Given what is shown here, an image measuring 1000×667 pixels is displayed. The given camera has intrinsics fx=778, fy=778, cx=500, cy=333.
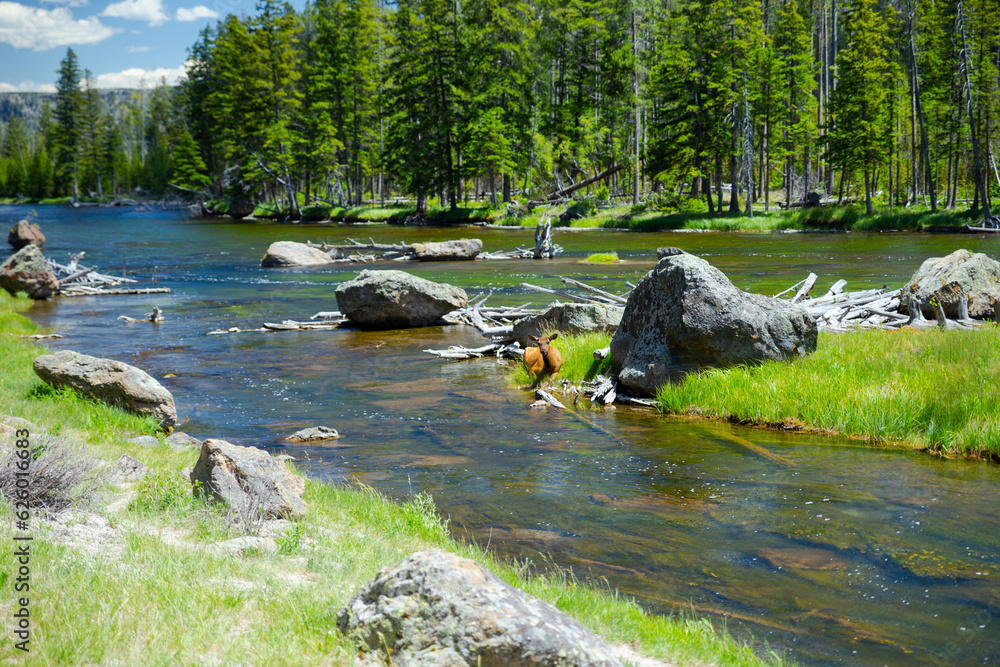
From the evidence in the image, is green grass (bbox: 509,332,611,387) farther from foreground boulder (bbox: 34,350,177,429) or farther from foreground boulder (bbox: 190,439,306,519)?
foreground boulder (bbox: 190,439,306,519)

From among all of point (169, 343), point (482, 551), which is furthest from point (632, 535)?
point (169, 343)

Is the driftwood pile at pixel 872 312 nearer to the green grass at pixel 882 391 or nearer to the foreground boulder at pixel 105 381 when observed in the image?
the green grass at pixel 882 391

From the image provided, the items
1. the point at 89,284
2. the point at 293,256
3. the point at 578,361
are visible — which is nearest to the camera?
the point at 578,361

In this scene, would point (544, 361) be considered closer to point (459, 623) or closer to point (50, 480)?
point (50, 480)

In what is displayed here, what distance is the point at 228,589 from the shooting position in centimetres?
439

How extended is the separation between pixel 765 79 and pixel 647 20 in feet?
A: 58.7

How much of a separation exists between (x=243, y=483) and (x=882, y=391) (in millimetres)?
8013

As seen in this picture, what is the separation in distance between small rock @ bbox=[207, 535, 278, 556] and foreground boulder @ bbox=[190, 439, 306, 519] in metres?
0.59

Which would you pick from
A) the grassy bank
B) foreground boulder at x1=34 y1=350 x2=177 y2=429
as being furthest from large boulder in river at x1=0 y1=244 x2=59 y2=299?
the grassy bank

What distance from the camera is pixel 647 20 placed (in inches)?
2611

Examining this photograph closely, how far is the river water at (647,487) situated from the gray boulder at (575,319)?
157cm

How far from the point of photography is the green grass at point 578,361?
13.3m

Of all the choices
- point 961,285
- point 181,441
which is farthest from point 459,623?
point 961,285

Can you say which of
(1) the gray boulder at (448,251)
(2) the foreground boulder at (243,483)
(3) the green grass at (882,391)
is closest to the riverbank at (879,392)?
(3) the green grass at (882,391)
